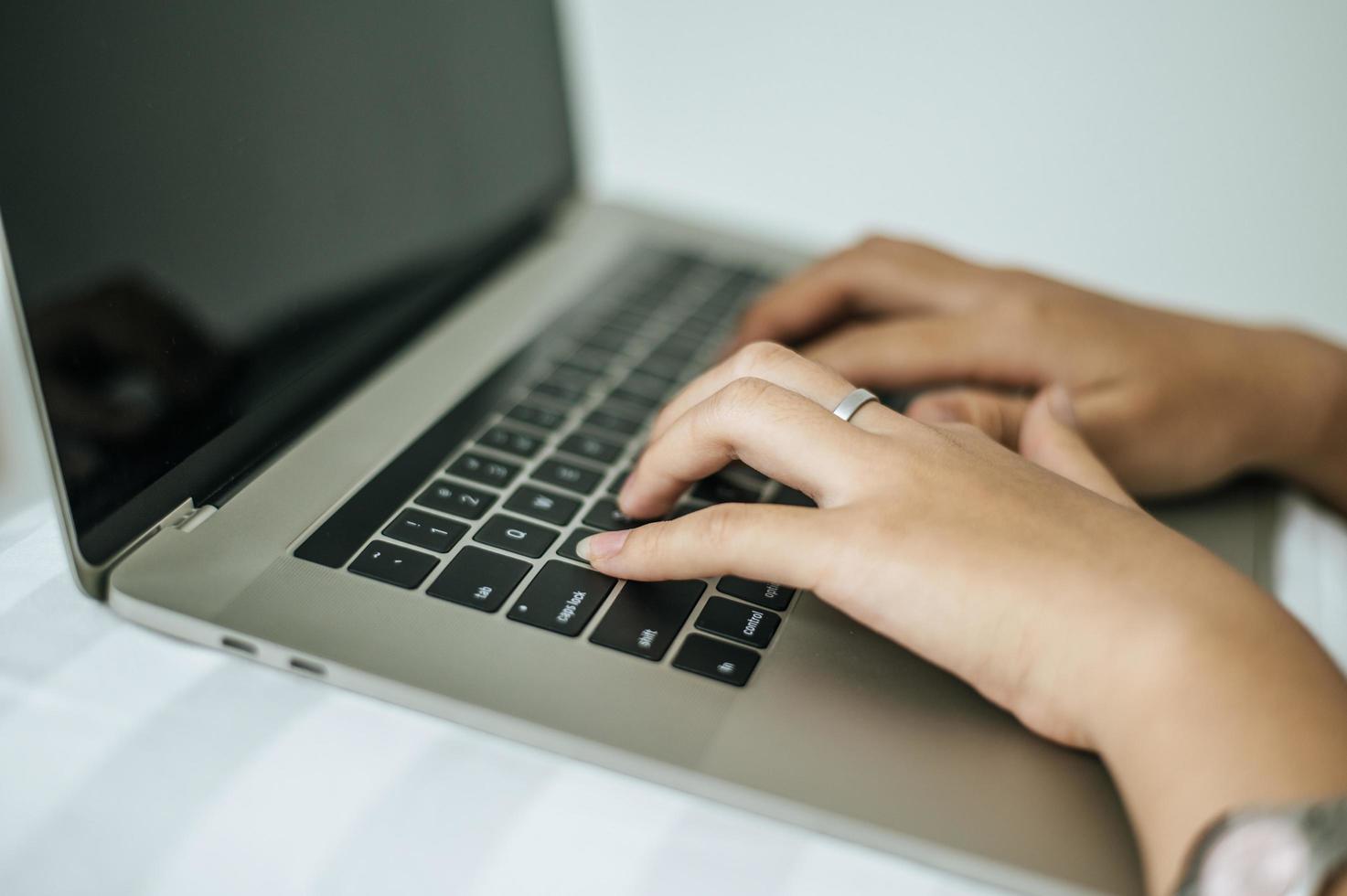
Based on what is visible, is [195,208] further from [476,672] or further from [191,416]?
[476,672]

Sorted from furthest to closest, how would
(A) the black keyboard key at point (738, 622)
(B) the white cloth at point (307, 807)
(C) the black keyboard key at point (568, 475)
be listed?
(C) the black keyboard key at point (568, 475) → (A) the black keyboard key at point (738, 622) → (B) the white cloth at point (307, 807)

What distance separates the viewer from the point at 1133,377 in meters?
0.64

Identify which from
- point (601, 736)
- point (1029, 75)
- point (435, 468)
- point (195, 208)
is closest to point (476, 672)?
point (601, 736)

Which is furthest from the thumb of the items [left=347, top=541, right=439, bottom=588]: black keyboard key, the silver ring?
[left=347, top=541, right=439, bottom=588]: black keyboard key

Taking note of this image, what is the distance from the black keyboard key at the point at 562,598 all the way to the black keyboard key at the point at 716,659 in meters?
0.05

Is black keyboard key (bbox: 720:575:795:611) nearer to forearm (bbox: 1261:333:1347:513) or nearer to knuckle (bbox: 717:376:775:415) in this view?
knuckle (bbox: 717:376:775:415)

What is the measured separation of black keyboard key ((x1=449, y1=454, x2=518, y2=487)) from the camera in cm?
53

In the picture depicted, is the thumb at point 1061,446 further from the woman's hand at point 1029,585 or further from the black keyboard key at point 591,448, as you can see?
the black keyboard key at point 591,448

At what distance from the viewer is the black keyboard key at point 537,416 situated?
1.98ft

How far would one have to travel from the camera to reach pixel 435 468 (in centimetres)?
54

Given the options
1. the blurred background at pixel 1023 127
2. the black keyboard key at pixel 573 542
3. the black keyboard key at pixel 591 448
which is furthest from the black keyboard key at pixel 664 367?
the blurred background at pixel 1023 127

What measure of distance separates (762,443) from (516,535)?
0.13 meters

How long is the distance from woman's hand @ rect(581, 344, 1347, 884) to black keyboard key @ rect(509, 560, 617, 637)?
11 mm

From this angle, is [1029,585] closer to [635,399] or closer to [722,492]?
[722,492]
